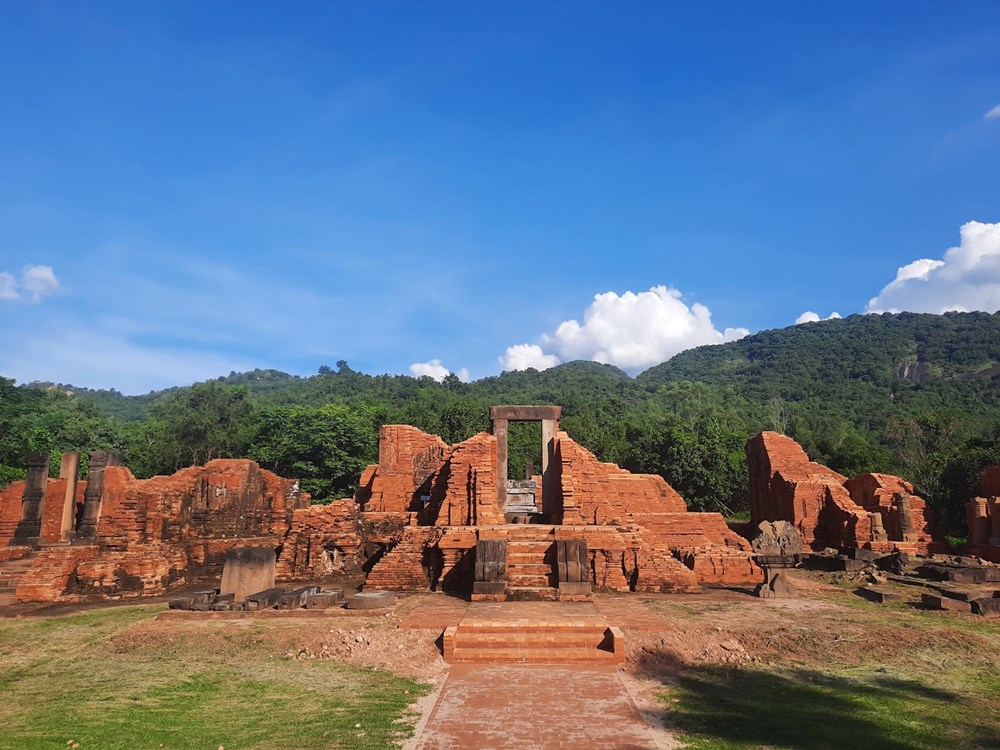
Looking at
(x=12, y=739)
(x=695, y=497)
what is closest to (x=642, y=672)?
(x=12, y=739)

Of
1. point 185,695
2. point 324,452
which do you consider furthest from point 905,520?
point 324,452

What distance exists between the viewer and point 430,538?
12.6 m

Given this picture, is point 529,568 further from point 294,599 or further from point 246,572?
point 246,572

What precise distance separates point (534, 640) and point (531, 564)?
3.35 metres

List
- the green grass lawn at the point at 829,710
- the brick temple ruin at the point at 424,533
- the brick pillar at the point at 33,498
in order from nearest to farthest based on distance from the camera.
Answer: the green grass lawn at the point at 829,710 → the brick temple ruin at the point at 424,533 → the brick pillar at the point at 33,498

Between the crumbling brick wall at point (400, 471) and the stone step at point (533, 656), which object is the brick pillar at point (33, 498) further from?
the stone step at point (533, 656)

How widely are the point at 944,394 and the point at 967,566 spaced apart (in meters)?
65.1

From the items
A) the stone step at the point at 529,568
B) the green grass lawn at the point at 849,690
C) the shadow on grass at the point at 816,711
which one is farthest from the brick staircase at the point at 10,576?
the green grass lawn at the point at 849,690

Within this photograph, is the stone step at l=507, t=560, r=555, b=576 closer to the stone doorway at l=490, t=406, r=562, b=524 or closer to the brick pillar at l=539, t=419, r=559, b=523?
the stone doorway at l=490, t=406, r=562, b=524

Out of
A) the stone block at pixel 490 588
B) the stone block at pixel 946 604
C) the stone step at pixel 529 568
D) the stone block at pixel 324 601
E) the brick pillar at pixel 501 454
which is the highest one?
the brick pillar at pixel 501 454

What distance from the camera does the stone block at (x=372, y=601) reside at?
10.1 metres

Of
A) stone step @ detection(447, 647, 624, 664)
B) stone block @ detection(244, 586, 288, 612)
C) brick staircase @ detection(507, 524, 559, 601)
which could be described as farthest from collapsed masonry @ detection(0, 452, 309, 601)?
stone step @ detection(447, 647, 624, 664)

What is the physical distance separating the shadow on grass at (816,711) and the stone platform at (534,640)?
672 mm

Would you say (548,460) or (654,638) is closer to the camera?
(654,638)
